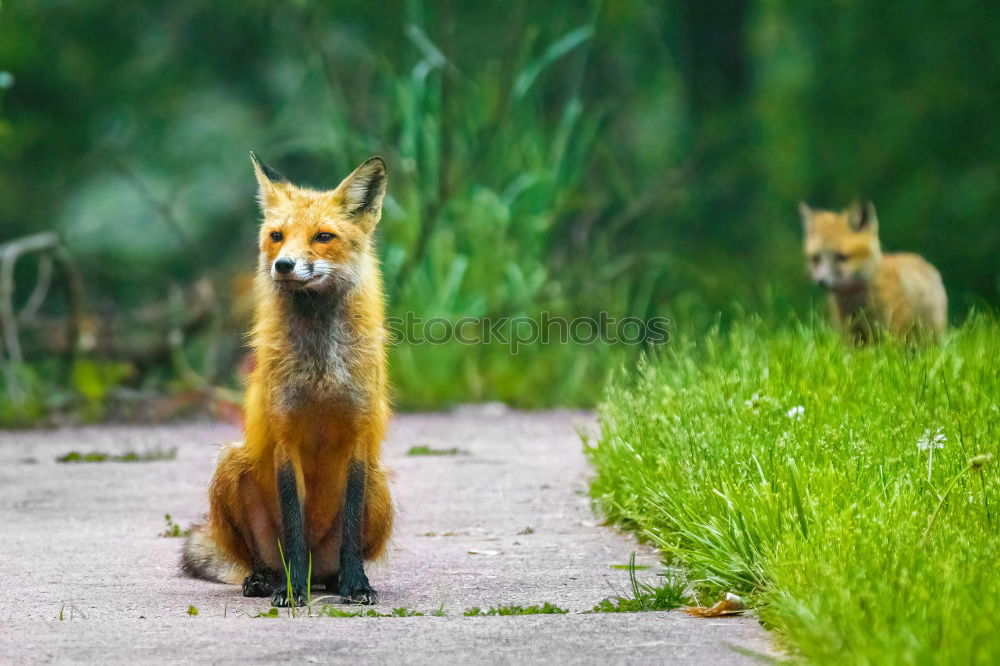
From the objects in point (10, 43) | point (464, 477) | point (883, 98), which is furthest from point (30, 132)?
point (883, 98)

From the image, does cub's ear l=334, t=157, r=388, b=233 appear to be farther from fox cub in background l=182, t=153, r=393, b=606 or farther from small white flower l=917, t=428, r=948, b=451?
small white flower l=917, t=428, r=948, b=451


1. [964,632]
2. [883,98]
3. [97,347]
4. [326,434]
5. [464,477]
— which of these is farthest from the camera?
[883,98]

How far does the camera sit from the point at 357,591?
4336mm

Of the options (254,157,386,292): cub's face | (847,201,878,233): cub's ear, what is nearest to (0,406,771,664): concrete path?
(254,157,386,292): cub's face

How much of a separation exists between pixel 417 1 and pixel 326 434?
8472mm

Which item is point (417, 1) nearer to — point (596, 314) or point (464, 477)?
point (596, 314)

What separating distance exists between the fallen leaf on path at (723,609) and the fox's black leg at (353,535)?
1.16m

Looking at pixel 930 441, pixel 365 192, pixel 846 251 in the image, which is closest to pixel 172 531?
pixel 365 192

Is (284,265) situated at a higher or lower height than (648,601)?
higher

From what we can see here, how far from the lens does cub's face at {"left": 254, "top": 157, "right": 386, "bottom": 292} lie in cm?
435

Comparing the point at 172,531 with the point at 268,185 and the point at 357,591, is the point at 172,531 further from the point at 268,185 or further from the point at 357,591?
the point at 268,185

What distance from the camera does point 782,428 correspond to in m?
5.45

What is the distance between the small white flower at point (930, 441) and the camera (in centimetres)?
→ 488

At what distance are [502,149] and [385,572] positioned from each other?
7476mm
